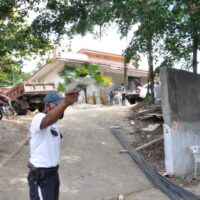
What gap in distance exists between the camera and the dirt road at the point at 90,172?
7219 millimetres

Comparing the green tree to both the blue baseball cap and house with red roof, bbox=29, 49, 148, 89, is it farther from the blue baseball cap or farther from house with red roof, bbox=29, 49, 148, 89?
house with red roof, bbox=29, 49, 148, 89

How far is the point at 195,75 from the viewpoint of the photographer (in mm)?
9742

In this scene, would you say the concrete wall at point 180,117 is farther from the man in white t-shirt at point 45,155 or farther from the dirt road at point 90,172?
the man in white t-shirt at point 45,155

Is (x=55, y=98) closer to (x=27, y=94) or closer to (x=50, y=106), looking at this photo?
(x=50, y=106)

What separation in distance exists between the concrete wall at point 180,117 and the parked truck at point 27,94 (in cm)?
1188

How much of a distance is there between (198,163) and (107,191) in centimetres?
260

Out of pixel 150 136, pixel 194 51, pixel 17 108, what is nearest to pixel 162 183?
pixel 150 136

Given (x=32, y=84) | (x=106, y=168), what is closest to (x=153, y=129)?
(x=106, y=168)

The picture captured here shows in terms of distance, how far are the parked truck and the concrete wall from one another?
1188 centimetres

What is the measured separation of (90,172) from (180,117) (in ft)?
7.86

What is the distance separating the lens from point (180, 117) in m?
9.16

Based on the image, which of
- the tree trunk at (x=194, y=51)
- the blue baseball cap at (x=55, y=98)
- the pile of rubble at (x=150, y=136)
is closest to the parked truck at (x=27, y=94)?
the pile of rubble at (x=150, y=136)

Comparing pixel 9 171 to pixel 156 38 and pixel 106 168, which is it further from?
pixel 156 38

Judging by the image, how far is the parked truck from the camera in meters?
20.6
